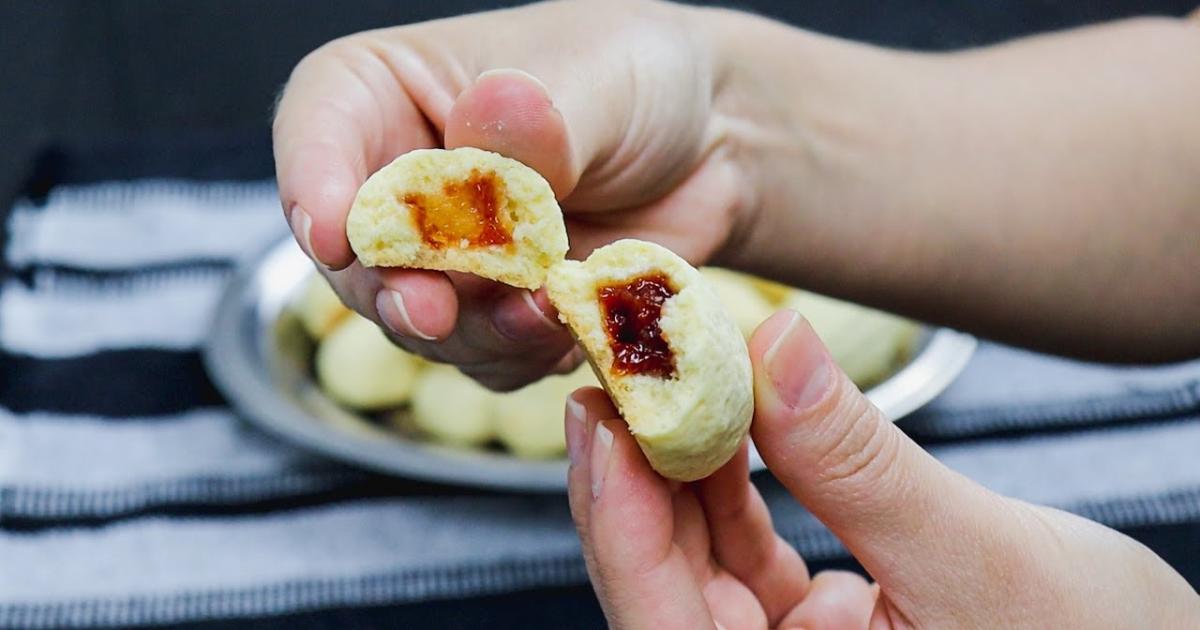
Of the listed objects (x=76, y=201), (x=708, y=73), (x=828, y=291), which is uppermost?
(x=708, y=73)

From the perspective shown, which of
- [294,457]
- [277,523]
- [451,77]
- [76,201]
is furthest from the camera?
[76,201]

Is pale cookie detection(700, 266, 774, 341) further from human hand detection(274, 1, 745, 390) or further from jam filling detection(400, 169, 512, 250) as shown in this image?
jam filling detection(400, 169, 512, 250)

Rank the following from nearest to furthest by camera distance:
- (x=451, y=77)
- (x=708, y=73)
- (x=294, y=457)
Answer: (x=451, y=77), (x=708, y=73), (x=294, y=457)

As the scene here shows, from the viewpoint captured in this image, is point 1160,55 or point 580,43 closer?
point 580,43

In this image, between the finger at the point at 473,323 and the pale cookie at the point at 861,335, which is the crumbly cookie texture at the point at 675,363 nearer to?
the finger at the point at 473,323

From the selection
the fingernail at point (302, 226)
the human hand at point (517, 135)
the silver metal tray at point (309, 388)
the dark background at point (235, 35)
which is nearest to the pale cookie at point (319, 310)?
the silver metal tray at point (309, 388)

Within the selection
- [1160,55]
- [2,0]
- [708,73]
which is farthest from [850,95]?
[2,0]

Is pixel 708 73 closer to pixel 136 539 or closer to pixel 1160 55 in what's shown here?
pixel 1160 55

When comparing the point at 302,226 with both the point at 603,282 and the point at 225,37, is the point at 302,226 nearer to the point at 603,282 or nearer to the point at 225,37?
the point at 603,282

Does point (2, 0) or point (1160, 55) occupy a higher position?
point (1160, 55)
